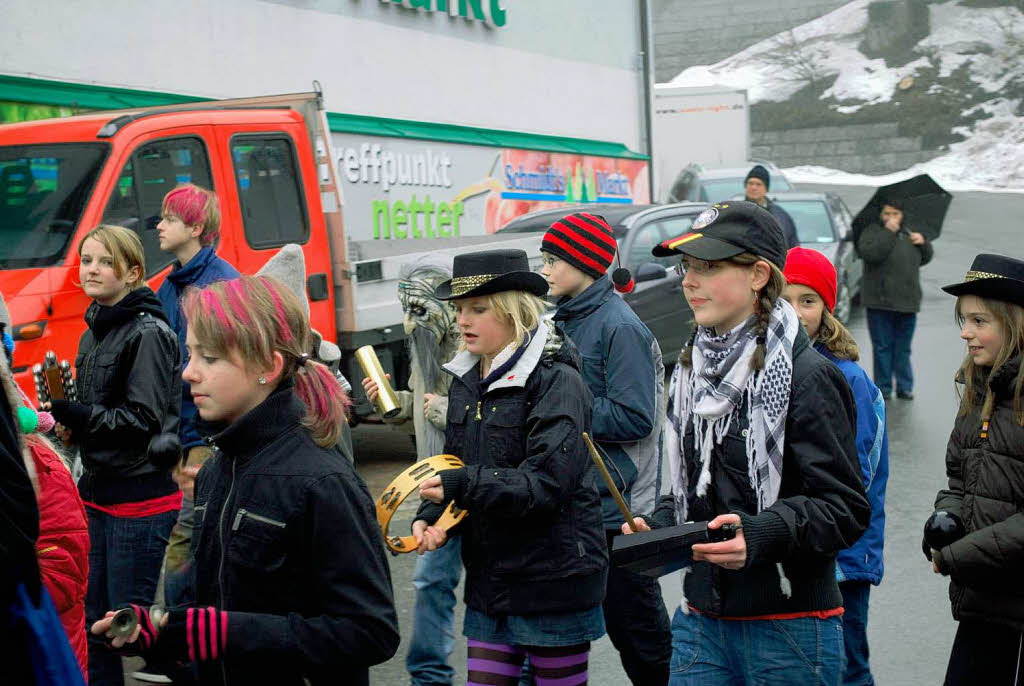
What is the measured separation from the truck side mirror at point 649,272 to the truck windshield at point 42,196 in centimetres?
428

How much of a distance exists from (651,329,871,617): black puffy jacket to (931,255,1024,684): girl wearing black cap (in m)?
0.59

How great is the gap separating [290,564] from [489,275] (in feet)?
4.67

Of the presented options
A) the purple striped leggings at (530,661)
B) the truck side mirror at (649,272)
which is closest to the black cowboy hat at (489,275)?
the purple striped leggings at (530,661)

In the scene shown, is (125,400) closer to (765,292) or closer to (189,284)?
(189,284)

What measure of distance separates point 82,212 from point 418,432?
3202mm

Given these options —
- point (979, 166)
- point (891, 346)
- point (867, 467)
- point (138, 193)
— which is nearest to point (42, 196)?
point (138, 193)

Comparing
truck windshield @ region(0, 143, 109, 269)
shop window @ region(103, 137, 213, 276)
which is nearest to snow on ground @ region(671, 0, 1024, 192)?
shop window @ region(103, 137, 213, 276)

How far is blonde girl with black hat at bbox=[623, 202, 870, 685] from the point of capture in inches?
112

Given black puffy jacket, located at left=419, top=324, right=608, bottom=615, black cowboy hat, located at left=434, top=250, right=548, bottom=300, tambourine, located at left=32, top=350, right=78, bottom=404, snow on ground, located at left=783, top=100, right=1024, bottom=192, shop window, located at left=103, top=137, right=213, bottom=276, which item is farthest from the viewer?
snow on ground, located at left=783, top=100, right=1024, bottom=192

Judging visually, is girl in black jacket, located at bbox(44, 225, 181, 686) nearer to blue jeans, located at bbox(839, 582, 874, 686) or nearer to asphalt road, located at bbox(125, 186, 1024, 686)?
asphalt road, located at bbox(125, 186, 1024, 686)

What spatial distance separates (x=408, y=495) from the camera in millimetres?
3322

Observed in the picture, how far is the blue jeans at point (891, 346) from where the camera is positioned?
427 inches

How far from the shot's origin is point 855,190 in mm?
36188

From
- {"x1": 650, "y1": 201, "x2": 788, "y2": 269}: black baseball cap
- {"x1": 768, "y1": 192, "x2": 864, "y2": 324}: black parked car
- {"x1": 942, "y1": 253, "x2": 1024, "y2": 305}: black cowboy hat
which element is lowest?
{"x1": 768, "y1": 192, "x2": 864, "y2": 324}: black parked car
